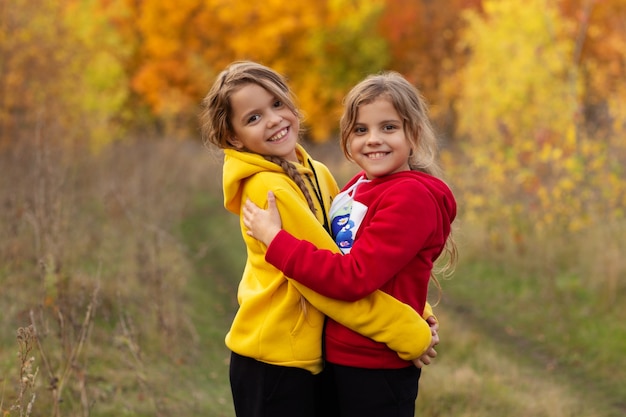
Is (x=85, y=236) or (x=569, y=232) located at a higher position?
(x=569, y=232)

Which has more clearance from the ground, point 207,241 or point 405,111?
point 207,241

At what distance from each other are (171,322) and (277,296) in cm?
382

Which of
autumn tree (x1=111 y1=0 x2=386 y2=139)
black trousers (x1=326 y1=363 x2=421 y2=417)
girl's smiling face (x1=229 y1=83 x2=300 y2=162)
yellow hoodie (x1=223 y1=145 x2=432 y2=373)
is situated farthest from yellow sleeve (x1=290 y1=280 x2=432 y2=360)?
autumn tree (x1=111 y1=0 x2=386 y2=139)

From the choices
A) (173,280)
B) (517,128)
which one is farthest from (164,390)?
(517,128)

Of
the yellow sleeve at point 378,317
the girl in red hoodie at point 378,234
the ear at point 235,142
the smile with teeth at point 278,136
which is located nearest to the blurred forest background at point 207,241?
the ear at point 235,142

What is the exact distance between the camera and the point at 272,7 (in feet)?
74.0

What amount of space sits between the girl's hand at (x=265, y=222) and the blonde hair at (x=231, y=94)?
0.47 feet

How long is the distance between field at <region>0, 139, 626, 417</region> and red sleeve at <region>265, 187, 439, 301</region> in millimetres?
1101

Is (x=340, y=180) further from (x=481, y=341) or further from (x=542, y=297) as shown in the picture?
(x=481, y=341)

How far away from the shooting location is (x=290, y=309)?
8.03 ft

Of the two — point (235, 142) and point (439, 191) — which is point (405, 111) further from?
point (235, 142)

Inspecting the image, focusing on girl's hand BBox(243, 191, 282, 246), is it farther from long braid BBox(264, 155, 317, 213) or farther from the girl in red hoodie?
long braid BBox(264, 155, 317, 213)

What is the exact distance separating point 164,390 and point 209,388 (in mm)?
600

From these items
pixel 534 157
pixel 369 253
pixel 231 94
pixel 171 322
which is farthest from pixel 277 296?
pixel 534 157
